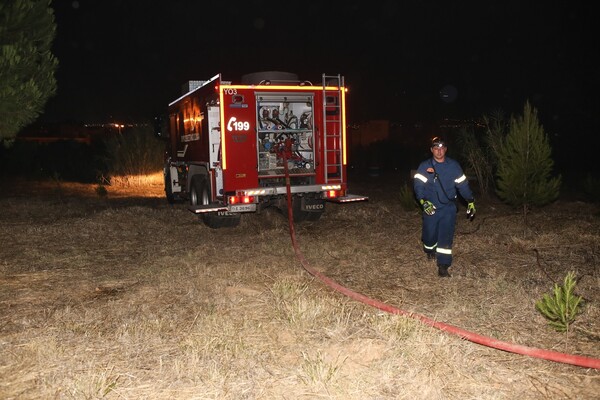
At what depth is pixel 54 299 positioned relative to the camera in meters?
5.76

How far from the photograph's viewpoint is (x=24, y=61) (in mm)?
10797

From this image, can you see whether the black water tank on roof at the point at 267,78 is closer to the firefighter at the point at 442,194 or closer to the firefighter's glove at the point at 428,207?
the firefighter at the point at 442,194

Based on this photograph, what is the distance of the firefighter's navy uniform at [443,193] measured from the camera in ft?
20.6

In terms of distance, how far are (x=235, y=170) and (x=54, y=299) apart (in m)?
4.32

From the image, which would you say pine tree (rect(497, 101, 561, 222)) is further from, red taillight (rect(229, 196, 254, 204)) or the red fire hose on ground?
the red fire hose on ground

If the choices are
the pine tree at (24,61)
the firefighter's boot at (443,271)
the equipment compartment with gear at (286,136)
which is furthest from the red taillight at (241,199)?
the pine tree at (24,61)

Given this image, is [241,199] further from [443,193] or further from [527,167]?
[527,167]

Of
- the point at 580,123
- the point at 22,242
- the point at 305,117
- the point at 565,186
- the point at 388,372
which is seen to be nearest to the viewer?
the point at 388,372

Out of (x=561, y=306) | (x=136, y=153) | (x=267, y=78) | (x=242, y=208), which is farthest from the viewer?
(x=136, y=153)

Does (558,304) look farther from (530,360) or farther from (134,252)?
(134,252)

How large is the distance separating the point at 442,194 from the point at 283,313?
251 centimetres

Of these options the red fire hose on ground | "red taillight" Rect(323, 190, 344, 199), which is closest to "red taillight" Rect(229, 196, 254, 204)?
"red taillight" Rect(323, 190, 344, 199)

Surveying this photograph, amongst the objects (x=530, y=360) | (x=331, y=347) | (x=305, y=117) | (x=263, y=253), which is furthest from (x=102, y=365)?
(x=305, y=117)

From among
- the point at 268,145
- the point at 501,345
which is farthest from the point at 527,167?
the point at 501,345
